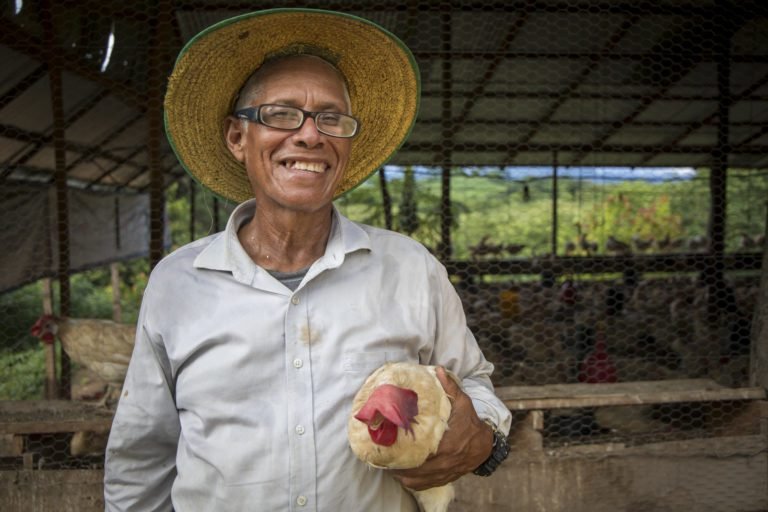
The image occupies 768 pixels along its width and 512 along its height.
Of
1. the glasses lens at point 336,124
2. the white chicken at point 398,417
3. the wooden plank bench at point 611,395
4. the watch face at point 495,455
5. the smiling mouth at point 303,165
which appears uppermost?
the glasses lens at point 336,124

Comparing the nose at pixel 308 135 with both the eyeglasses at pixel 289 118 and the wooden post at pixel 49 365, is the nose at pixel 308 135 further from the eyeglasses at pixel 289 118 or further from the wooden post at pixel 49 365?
the wooden post at pixel 49 365

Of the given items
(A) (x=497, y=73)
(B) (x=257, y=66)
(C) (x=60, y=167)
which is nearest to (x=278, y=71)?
(B) (x=257, y=66)

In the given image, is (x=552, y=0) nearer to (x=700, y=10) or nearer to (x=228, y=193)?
(x=700, y=10)

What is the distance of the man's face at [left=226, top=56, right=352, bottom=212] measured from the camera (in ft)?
4.50

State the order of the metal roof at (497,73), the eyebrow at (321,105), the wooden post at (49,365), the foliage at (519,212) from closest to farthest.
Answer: the eyebrow at (321,105) < the wooden post at (49,365) < the metal roof at (497,73) < the foliage at (519,212)

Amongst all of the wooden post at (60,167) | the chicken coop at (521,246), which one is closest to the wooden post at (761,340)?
the chicken coop at (521,246)

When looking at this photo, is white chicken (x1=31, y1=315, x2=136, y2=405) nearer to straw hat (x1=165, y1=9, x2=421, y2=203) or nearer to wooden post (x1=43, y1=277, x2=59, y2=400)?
wooden post (x1=43, y1=277, x2=59, y2=400)

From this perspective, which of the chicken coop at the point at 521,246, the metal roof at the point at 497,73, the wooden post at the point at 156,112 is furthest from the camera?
the metal roof at the point at 497,73

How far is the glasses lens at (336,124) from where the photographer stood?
4.56 feet

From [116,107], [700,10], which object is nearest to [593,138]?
[700,10]

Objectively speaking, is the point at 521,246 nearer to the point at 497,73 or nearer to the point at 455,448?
the point at 497,73

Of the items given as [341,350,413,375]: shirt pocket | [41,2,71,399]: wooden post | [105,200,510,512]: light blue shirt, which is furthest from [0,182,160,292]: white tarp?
[341,350,413,375]: shirt pocket

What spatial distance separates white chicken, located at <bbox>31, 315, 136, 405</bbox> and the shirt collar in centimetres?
231

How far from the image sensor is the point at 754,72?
6.21 m
